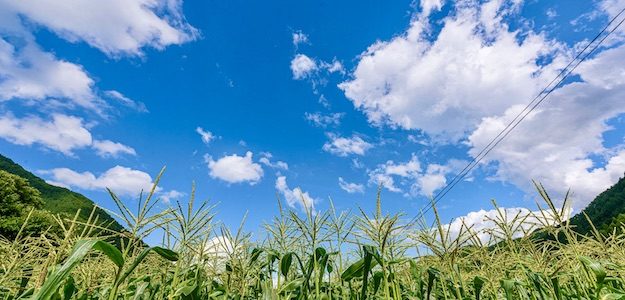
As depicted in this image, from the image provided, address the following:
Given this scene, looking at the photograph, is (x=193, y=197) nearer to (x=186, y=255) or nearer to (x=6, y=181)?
(x=186, y=255)

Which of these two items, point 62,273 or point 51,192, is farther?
point 51,192

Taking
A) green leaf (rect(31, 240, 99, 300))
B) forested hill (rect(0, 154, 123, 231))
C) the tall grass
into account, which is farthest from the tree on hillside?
green leaf (rect(31, 240, 99, 300))

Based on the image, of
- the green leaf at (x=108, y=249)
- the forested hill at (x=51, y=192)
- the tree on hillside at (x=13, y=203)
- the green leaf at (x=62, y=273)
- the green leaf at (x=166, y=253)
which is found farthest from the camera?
the forested hill at (x=51, y=192)

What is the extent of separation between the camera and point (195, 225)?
2764 mm

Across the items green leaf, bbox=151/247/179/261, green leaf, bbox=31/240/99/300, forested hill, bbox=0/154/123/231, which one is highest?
forested hill, bbox=0/154/123/231

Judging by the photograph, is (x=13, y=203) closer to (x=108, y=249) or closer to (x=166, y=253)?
(x=166, y=253)

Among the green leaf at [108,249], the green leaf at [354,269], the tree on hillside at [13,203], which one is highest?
the tree on hillside at [13,203]

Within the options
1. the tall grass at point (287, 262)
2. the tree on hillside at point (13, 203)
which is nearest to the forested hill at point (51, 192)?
the tree on hillside at point (13, 203)

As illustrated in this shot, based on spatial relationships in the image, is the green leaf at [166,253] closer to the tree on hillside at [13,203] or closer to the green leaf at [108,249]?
the green leaf at [108,249]

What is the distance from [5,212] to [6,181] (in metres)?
2.52

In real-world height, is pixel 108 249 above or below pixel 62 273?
above

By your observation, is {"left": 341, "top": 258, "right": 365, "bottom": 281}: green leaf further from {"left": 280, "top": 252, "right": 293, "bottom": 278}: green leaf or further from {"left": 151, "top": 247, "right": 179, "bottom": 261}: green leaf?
{"left": 151, "top": 247, "right": 179, "bottom": 261}: green leaf

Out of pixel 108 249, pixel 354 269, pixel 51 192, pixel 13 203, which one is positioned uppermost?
pixel 51 192

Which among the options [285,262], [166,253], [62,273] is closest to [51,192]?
[285,262]
